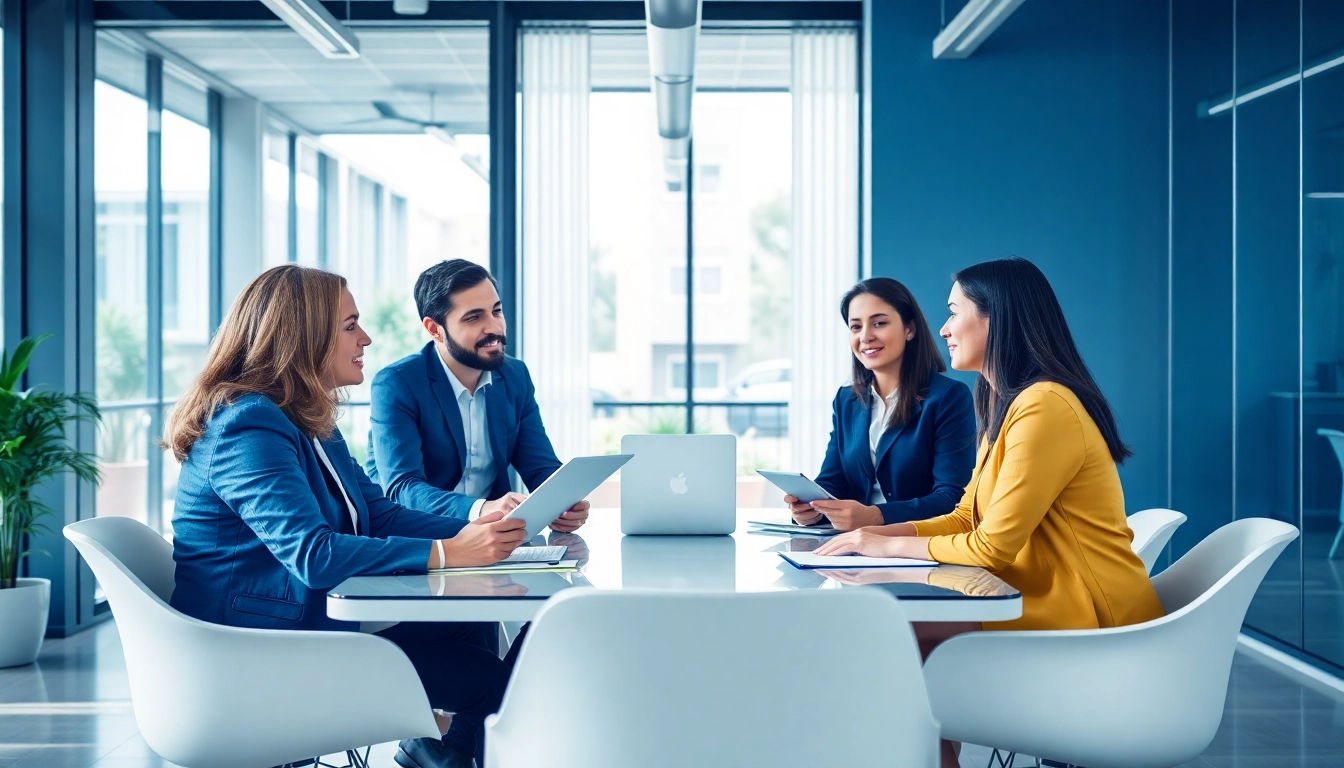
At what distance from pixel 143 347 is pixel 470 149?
9.42ft

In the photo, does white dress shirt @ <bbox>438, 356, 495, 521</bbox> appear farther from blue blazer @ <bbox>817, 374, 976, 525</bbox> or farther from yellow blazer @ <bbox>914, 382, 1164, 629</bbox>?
yellow blazer @ <bbox>914, 382, 1164, 629</bbox>

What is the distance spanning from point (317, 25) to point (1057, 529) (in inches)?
134

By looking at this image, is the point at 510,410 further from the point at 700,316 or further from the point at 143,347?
the point at 700,316

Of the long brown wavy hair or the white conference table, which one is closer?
the white conference table

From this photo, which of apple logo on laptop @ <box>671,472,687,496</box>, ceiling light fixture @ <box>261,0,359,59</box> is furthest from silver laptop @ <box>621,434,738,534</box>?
ceiling light fixture @ <box>261,0,359,59</box>

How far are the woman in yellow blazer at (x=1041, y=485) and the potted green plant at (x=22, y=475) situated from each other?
357 cm

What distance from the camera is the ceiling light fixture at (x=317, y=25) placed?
3.86m

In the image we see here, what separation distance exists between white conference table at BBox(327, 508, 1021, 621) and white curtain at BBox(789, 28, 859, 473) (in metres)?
3.28

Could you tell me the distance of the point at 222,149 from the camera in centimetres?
692

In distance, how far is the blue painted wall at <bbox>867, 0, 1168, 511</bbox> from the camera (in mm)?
5168

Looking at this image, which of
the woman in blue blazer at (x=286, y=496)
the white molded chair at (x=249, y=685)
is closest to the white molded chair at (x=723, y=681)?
the white molded chair at (x=249, y=685)

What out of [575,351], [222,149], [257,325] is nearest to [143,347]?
[222,149]

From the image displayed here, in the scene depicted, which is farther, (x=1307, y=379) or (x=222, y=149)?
(x=222, y=149)

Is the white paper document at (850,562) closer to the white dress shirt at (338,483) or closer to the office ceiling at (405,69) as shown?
the white dress shirt at (338,483)
